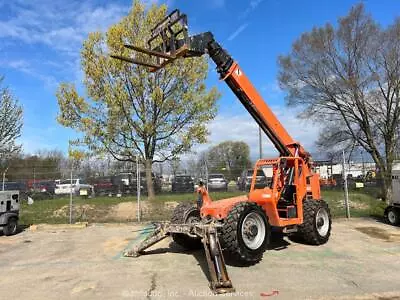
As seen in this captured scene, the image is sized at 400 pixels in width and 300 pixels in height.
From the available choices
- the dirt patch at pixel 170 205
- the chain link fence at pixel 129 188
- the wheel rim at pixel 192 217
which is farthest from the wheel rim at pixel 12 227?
the wheel rim at pixel 192 217

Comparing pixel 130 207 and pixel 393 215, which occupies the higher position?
pixel 130 207

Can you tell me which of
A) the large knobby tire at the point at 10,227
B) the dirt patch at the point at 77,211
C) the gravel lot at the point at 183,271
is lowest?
the gravel lot at the point at 183,271

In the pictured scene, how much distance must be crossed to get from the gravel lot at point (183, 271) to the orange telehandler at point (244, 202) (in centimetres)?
47

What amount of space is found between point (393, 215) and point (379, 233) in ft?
6.99

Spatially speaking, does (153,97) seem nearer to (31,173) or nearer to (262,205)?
(31,173)

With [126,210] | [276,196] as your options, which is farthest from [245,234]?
[126,210]

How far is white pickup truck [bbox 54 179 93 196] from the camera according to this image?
21.7m

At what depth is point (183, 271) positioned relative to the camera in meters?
9.16

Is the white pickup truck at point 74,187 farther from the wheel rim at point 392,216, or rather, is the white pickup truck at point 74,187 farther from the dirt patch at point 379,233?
the wheel rim at point 392,216

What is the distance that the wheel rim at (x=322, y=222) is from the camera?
39.4 feet

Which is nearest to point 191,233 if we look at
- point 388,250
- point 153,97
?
point 388,250

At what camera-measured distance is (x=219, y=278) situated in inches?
311

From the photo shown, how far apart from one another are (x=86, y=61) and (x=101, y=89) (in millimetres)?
1718

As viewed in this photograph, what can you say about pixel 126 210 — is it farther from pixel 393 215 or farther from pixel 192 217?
pixel 393 215
